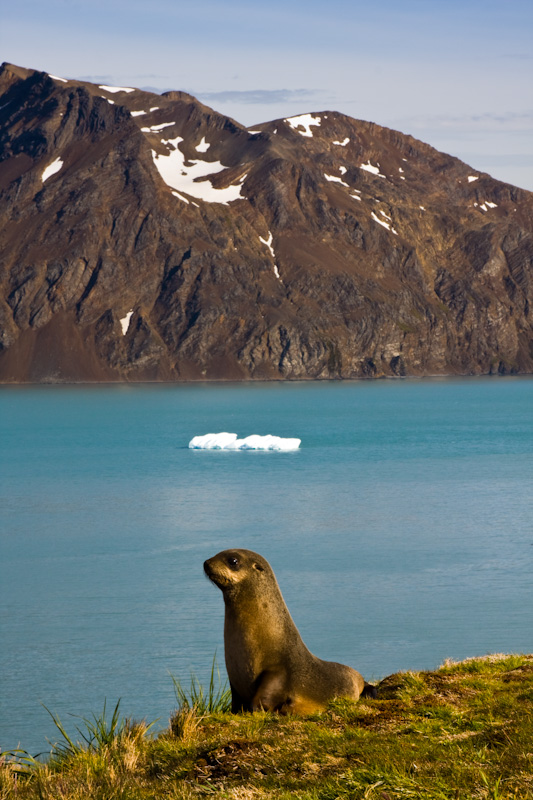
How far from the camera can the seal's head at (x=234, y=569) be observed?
10375 millimetres

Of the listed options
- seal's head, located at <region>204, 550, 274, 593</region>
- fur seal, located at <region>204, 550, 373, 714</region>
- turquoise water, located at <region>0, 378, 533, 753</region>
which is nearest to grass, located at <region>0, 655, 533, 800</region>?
fur seal, located at <region>204, 550, 373, 714</region>

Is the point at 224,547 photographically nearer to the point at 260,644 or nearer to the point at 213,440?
the point at 260,644

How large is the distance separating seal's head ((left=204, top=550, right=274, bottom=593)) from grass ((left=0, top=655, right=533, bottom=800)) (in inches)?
57.6

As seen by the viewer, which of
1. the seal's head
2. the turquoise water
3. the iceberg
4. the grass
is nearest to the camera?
the grass

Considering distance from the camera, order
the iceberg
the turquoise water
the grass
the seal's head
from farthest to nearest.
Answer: the iceberg < the turquoise water < the seal's head < the grass

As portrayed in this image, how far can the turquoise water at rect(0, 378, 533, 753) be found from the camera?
1035 inches

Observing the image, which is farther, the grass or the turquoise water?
the turquoise water

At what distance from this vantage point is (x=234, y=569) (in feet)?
34.4

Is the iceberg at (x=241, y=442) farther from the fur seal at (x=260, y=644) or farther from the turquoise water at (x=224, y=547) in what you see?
the fur seal at (x=260, y=644)

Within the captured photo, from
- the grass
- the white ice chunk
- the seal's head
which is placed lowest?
the white ice chunk

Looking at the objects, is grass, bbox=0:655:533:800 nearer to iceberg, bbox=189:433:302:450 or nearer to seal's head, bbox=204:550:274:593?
seal's head, bbox=204:550:274:593

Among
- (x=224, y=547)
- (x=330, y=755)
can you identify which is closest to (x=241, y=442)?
(x=224, y=547)

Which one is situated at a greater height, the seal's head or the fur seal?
the seal's head

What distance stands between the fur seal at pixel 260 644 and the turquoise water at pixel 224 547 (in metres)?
8.76
